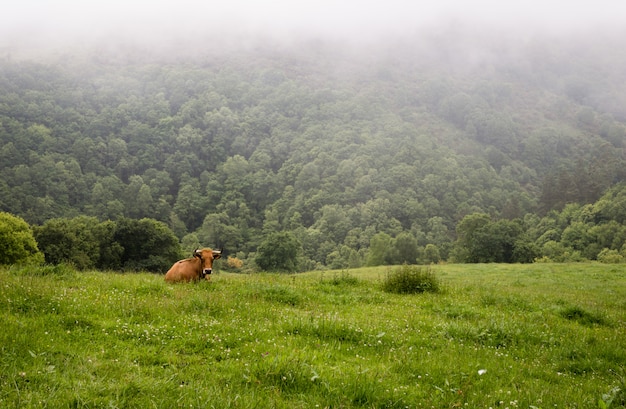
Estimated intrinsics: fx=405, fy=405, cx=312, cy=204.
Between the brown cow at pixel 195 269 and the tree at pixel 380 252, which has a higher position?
the brown cow at pixel 195 269

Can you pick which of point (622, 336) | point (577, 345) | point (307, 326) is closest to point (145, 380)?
point (307, 326)

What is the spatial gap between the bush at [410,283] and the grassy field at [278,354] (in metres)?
3.62

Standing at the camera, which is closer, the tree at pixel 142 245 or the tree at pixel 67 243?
the tree at pixel 67 243

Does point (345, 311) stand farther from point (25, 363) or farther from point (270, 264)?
point (270, 264)

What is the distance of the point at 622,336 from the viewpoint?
32.0ft

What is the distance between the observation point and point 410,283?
15.8 m

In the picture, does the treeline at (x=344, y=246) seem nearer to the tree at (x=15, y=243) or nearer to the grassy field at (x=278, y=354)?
the tree at (x=15, y=243)

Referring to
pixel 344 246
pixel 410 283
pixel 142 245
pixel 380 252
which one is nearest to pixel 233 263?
pixel 344 246

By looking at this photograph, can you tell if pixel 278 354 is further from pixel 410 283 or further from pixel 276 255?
pixel 276 255

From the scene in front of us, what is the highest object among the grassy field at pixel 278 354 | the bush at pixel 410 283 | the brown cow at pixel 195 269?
the grassy field at pixel 278 354

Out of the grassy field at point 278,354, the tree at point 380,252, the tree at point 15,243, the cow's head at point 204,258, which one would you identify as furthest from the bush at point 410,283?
the tree at point 380,252

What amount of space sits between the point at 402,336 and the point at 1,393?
6695 mm

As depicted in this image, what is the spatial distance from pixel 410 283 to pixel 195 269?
8.31 metres

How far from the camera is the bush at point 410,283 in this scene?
1556 cm
